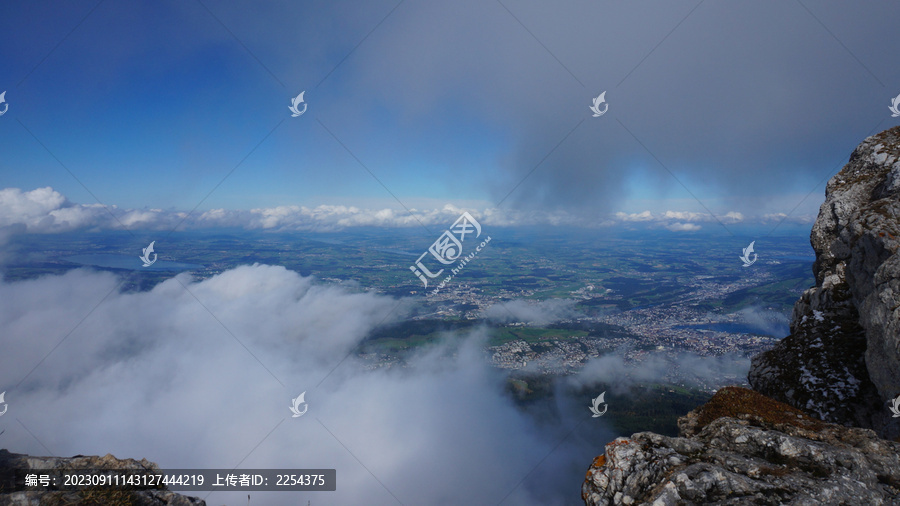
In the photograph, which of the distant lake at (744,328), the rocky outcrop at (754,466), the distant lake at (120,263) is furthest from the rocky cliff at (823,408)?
the distant lake at (120,263)

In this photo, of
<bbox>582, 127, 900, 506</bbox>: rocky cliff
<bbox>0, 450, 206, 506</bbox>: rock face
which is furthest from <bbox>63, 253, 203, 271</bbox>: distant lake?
<bbox>582, 127, 900, 506</bbox>: rocky cliff

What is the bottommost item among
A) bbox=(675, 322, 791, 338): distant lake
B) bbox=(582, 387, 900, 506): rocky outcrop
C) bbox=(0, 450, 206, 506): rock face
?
bbox=(582, 387, 900, 506): rocky outcrop

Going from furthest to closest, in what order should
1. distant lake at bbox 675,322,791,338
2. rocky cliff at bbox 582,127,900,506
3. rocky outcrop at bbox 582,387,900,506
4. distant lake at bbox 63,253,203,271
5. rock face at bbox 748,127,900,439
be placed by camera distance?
distant lake at bbox 63,253,203,271, distant lake at bbox 675,322,791,338, rock face at bbox 748,127,900,439, rocky cliff at bbox 582,127,900,506, rocky outcrop at bbox 582,387,900,506

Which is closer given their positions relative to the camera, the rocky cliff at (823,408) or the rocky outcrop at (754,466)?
the rocky outcrop at (754,466)

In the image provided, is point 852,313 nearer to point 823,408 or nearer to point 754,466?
point 823,408

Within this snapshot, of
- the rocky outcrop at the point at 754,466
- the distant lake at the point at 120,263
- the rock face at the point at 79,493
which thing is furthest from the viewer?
the distant lake at the point at 120,263

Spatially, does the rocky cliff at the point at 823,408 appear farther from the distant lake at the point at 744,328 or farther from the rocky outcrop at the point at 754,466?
the distant lake at the point at 744,328

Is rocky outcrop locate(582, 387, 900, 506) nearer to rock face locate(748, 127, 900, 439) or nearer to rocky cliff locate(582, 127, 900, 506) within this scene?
rocky cliff locate(582, 127, 900, 506)
